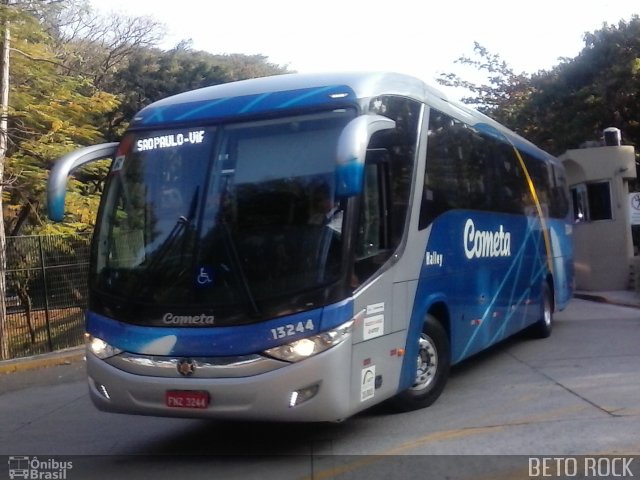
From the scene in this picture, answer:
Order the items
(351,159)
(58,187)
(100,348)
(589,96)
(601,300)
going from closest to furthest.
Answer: (351,159)
(58,187)
(100,348)
(601,300)
(589,96)

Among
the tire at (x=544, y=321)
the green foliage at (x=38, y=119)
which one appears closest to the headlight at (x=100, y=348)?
the tire at (x=544, y=321)

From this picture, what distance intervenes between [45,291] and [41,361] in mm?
2424

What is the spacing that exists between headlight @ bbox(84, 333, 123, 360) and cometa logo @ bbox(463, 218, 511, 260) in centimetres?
434

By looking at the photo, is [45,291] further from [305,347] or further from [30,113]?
[305,347]

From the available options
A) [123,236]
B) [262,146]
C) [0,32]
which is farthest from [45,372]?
[262,146]

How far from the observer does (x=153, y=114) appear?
7797mm

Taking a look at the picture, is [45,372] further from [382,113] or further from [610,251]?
[610,251]

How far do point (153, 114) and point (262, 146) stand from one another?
1244 millimetres

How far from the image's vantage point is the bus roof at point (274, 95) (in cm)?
729

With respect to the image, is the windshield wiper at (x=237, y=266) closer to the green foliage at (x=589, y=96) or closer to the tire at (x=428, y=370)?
the tire at (x=428, y=370)

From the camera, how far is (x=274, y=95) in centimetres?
743

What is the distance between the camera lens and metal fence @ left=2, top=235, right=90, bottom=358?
16656 mm

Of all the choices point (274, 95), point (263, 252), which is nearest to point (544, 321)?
point (274, 95)

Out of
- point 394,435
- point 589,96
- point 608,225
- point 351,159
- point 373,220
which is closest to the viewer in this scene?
point 351,159
